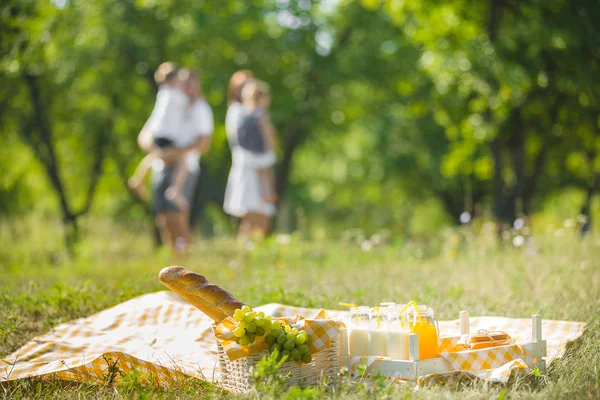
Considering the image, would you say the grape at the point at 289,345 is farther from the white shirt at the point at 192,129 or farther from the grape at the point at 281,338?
the white shirt at the point at 192,129

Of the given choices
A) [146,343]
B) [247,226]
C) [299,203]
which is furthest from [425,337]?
[299,203]

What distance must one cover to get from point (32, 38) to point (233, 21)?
9237mm

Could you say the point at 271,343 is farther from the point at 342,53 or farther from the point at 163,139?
the point at 342,53

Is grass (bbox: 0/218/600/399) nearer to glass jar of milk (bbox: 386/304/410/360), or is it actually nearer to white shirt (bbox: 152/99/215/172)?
glass jar of milk (bbox: 386/304/410/360)

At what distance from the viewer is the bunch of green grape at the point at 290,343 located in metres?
3.63

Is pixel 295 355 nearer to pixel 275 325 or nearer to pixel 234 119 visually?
pixel 275 325

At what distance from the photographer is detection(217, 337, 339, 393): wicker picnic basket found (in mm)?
3629

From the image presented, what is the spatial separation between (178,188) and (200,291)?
6.84 meters

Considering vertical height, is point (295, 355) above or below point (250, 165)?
above

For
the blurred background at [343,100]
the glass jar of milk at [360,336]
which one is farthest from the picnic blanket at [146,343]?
the blurred background at [343,100]

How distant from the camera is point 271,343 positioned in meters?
3.65

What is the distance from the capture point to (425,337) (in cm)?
391

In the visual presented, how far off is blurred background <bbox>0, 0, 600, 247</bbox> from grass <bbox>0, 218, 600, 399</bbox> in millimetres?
609

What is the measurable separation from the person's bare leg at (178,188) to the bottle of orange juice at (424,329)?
7093 mm
